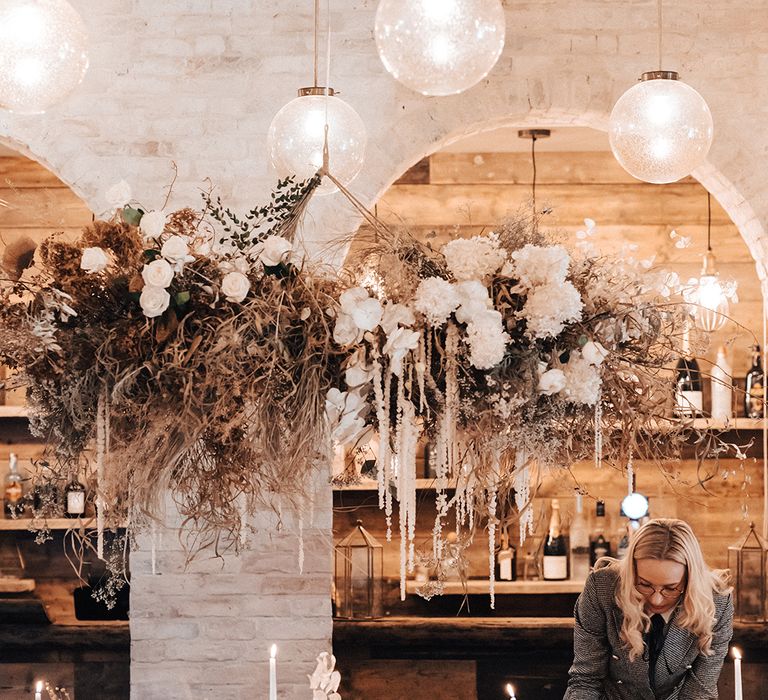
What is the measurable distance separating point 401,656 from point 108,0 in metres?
3.06

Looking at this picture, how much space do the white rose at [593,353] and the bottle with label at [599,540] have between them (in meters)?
3.25

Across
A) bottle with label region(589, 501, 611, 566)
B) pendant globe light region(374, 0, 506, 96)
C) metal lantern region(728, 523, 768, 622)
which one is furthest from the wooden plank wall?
pendant globe light region(374, 0, 506, 96)

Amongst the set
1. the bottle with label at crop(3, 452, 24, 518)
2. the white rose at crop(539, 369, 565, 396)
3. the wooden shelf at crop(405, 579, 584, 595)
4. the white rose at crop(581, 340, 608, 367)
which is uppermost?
the white rose at crop(581, 340, 608, 367)

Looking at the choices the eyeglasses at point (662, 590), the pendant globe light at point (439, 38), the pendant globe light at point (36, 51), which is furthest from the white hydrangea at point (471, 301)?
the eyeglasses at point (662, 590)

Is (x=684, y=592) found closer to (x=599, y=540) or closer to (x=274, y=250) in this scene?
(x=274, y=250)

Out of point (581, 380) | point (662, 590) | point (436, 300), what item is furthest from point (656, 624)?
point (436, 300)

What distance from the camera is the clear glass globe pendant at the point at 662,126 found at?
301 centimetres

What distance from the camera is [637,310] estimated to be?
7.18 ft

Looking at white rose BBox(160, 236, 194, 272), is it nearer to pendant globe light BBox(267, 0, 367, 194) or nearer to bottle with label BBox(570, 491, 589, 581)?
pendant globe light BBox(267, 0, 367, 194)

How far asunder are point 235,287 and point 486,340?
499 mm

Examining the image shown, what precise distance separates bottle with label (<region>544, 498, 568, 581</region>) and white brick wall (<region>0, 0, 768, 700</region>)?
5.92 ft

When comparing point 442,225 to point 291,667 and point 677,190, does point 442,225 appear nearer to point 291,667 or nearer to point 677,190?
point 677,190

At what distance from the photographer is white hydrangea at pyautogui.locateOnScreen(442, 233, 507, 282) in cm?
215

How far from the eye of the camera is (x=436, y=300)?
6.80 ft
